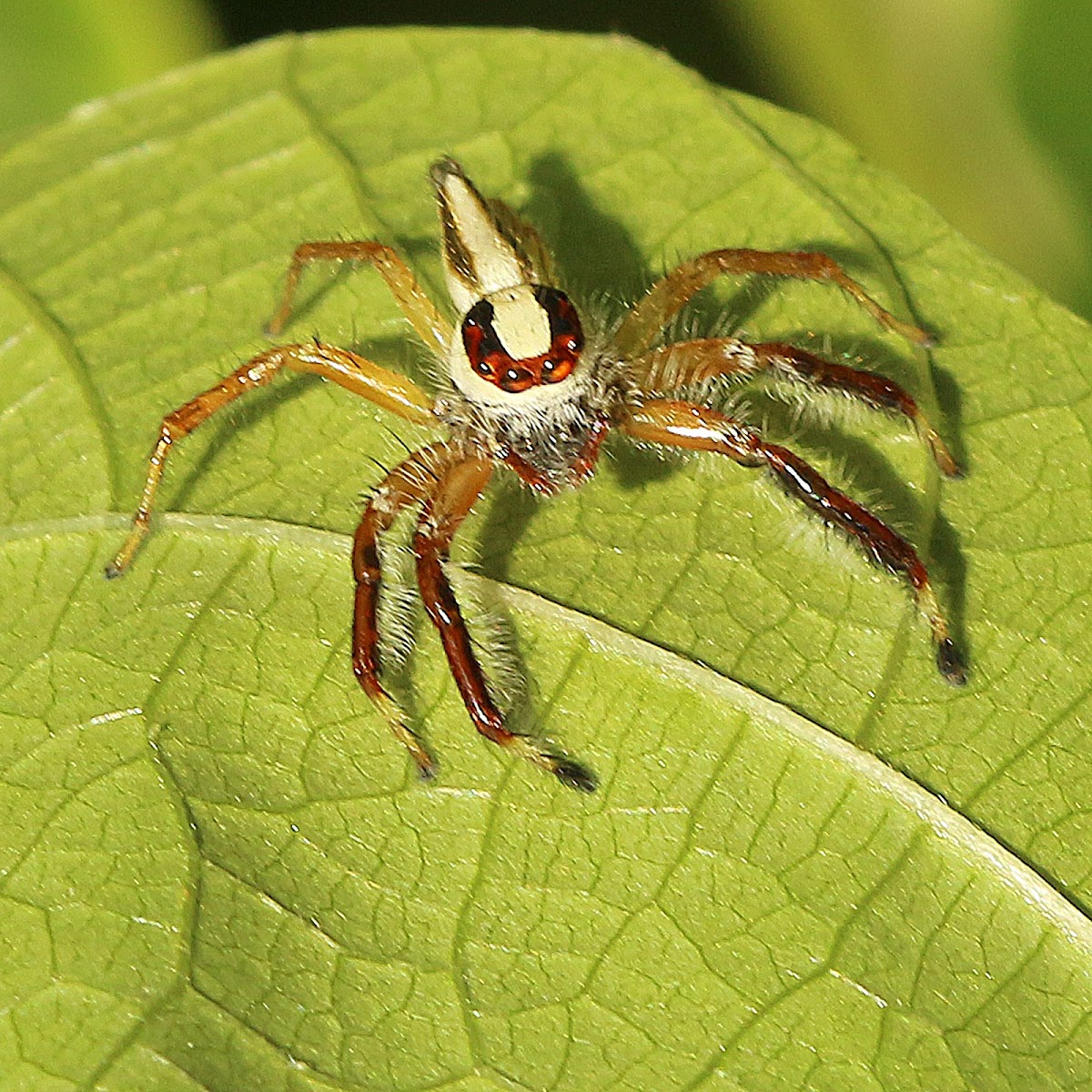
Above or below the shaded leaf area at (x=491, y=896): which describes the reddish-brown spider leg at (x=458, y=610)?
above

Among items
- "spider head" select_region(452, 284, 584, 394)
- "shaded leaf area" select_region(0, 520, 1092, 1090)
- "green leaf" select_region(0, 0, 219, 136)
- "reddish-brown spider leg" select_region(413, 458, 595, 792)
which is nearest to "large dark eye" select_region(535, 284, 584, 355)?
"spider head" select_region(452, 284, 584, 394)

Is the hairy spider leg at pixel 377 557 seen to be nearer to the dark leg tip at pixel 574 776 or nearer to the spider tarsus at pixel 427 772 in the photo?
the spider tarsus at pixel 427 772

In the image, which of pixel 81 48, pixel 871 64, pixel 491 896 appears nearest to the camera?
pixel 491 896

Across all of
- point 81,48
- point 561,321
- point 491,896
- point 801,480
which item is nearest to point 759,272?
point 561,321

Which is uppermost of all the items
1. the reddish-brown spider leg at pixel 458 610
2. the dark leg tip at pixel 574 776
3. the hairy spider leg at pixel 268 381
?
the hairy spider leg at pixel 268 381

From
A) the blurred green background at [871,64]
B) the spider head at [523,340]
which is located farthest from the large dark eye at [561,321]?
the blurred green background at [871,64]

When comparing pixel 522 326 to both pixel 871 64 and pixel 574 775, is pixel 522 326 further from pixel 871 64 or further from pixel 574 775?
pixel 871 64
